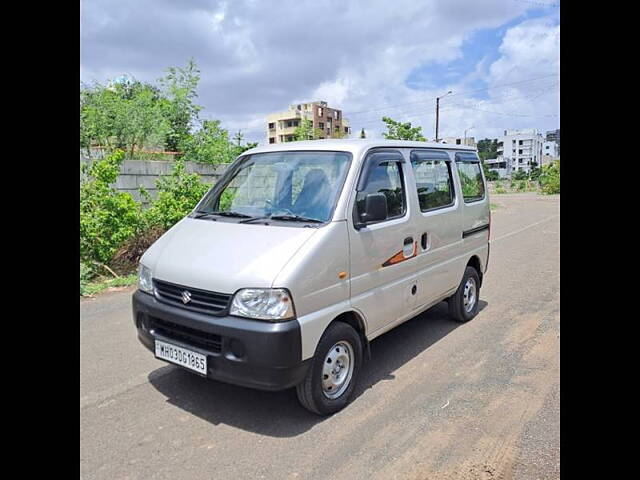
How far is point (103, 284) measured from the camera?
23.6 ft

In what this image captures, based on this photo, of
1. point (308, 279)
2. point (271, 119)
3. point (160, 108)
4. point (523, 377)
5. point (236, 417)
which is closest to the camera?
point (308, 279)

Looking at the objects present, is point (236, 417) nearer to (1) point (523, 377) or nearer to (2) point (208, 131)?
(1) point (523, 377)

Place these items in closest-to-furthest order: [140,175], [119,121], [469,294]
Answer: [469,294]
[140,175]
[119,121]

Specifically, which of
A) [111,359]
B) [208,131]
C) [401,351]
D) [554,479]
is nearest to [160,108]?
[208,131]

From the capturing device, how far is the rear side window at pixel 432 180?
468 cm

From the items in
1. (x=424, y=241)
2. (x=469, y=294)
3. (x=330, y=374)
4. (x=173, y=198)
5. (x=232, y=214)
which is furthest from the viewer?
(x=173, y=198)

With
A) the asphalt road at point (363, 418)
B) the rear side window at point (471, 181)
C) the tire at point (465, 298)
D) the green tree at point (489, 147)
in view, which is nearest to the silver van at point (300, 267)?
the asphalt road at point (363, 418)

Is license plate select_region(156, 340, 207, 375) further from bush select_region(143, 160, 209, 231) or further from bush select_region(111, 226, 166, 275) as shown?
bush select_region(143, 160, 209, 231)

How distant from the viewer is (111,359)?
4.66 meters

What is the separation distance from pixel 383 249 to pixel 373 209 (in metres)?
0.44

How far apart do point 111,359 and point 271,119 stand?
90475 mm

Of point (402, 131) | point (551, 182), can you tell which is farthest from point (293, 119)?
point (402, 131)

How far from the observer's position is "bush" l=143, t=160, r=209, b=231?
814 cm

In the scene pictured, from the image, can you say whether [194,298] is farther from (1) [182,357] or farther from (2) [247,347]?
(2) [247,347]
